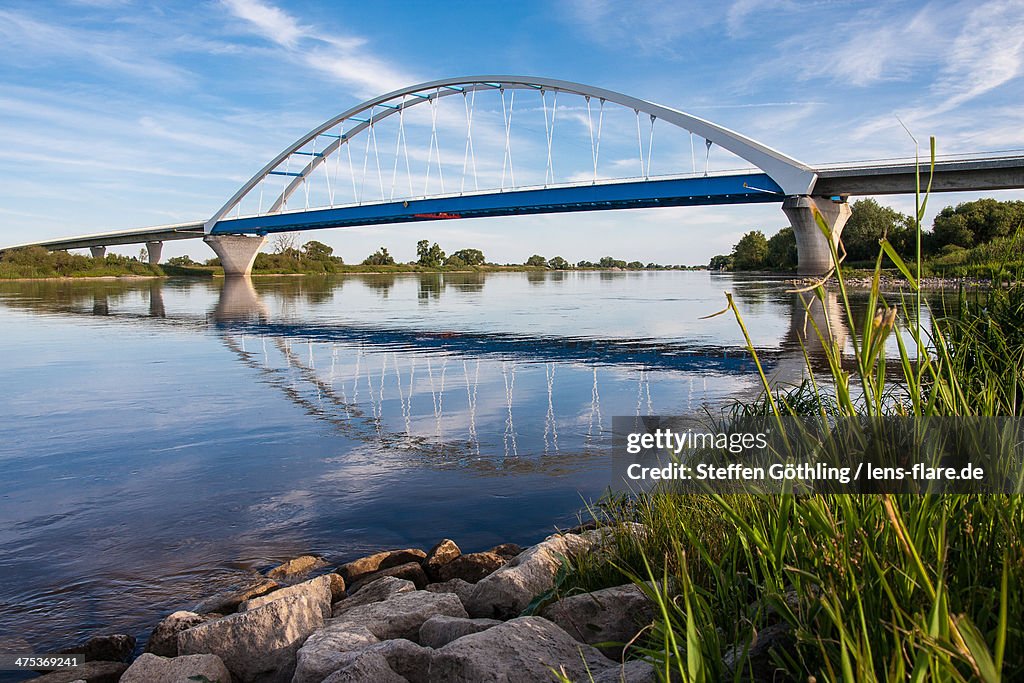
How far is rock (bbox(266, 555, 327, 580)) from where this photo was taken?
5.42 m

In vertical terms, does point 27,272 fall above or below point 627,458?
above

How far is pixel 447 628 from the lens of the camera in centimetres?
374

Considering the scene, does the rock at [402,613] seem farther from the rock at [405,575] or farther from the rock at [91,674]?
the rock at [91,674]

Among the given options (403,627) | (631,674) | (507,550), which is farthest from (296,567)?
(631,674)

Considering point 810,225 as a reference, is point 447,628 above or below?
below

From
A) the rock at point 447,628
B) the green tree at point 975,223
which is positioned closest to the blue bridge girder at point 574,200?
the green tree at point 975,223

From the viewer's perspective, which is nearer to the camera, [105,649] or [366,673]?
[366,673]

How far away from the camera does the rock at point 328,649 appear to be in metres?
3.46

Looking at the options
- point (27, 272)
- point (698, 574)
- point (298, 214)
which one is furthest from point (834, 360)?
point (27, 272)

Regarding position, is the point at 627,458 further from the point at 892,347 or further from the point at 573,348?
the point at 892,347

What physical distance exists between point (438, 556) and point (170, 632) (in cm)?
187

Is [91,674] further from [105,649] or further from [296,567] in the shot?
[296,567]

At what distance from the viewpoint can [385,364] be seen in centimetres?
1650

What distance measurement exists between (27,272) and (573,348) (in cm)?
8912
